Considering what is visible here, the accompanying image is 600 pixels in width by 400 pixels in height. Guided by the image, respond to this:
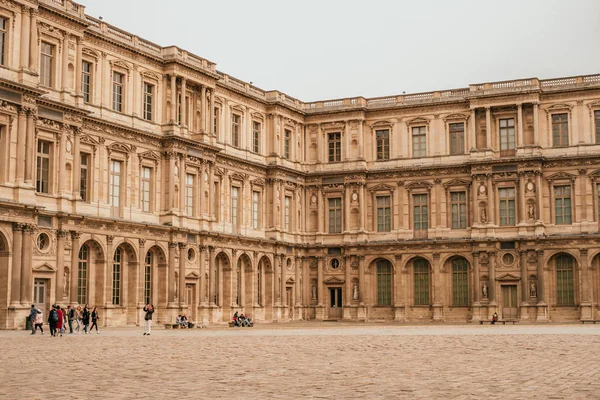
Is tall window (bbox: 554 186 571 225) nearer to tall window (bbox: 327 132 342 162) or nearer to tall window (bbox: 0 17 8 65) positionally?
tall window (bbox: 327 132 342 162)

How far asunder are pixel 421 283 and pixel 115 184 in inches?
918

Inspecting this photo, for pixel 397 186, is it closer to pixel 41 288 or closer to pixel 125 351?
pixel 41 288

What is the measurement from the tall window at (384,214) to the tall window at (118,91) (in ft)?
69.8

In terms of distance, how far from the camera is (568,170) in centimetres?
5416

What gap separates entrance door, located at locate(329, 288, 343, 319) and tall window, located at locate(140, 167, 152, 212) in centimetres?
1815

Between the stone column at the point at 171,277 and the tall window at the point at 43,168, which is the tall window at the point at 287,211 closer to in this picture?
the stone column at the point at 171,277

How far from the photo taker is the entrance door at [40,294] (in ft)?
125

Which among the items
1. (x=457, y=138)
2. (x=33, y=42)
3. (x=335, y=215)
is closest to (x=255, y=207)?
(x=335, y=215)

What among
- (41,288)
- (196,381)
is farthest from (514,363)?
(41,288)

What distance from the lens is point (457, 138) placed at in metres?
57.4

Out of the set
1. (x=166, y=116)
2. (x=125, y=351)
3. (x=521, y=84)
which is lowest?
(x=125, y=351)

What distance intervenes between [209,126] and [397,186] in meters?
15.0

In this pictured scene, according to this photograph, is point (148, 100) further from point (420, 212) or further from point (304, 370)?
point (304, 370)

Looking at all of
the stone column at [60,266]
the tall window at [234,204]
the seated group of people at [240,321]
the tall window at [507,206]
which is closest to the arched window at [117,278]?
the stone column at [60,266]
